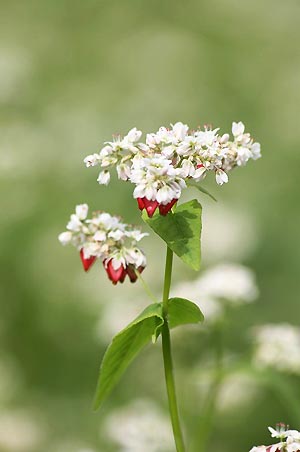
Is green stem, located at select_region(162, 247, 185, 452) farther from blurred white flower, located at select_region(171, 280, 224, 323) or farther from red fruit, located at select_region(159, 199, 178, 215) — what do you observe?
blurred white flower, located at select_region(171, 280, 224, 323)

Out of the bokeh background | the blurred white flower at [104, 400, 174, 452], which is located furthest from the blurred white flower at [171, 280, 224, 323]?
the blurred white flower at [104, 400, 174, 452]

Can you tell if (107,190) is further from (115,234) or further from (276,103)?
(115,234)

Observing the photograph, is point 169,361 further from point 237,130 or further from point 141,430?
point 141,430

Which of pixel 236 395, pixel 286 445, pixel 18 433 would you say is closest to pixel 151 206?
pixel 286 445

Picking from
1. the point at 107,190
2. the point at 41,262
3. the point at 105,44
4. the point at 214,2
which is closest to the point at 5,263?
the point at 41,262

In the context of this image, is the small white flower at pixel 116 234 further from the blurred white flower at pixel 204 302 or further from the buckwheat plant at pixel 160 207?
the blurred white flower at pixel 204 302
